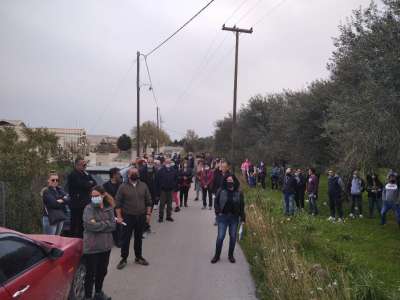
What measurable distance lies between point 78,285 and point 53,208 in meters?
2.29

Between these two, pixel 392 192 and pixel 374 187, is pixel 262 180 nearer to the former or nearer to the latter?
pixel 374 187

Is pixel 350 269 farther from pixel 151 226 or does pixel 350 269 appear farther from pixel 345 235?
pixel 151 226

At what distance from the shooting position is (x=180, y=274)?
718cm

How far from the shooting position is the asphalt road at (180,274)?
6.22 m

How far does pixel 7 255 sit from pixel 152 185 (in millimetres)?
Answer: 7553

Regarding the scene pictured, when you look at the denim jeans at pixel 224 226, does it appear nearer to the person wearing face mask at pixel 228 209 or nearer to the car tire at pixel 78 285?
the person wearing face mask at pixel 228 209

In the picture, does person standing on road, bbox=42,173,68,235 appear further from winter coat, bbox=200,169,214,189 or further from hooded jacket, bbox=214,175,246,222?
winter coat, bbox=200,169,214,189

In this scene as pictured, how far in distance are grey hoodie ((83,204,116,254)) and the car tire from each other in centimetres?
27

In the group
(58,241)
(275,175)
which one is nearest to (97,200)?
(58,241)

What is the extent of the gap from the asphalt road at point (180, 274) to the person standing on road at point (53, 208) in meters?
1.22

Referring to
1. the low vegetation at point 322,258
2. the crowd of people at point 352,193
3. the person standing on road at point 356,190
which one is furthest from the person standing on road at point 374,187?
the low vegetation at point 322,258

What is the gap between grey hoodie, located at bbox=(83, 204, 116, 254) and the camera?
225 inches

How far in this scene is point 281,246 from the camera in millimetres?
7469

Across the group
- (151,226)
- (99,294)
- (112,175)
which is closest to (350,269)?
(99,294)
